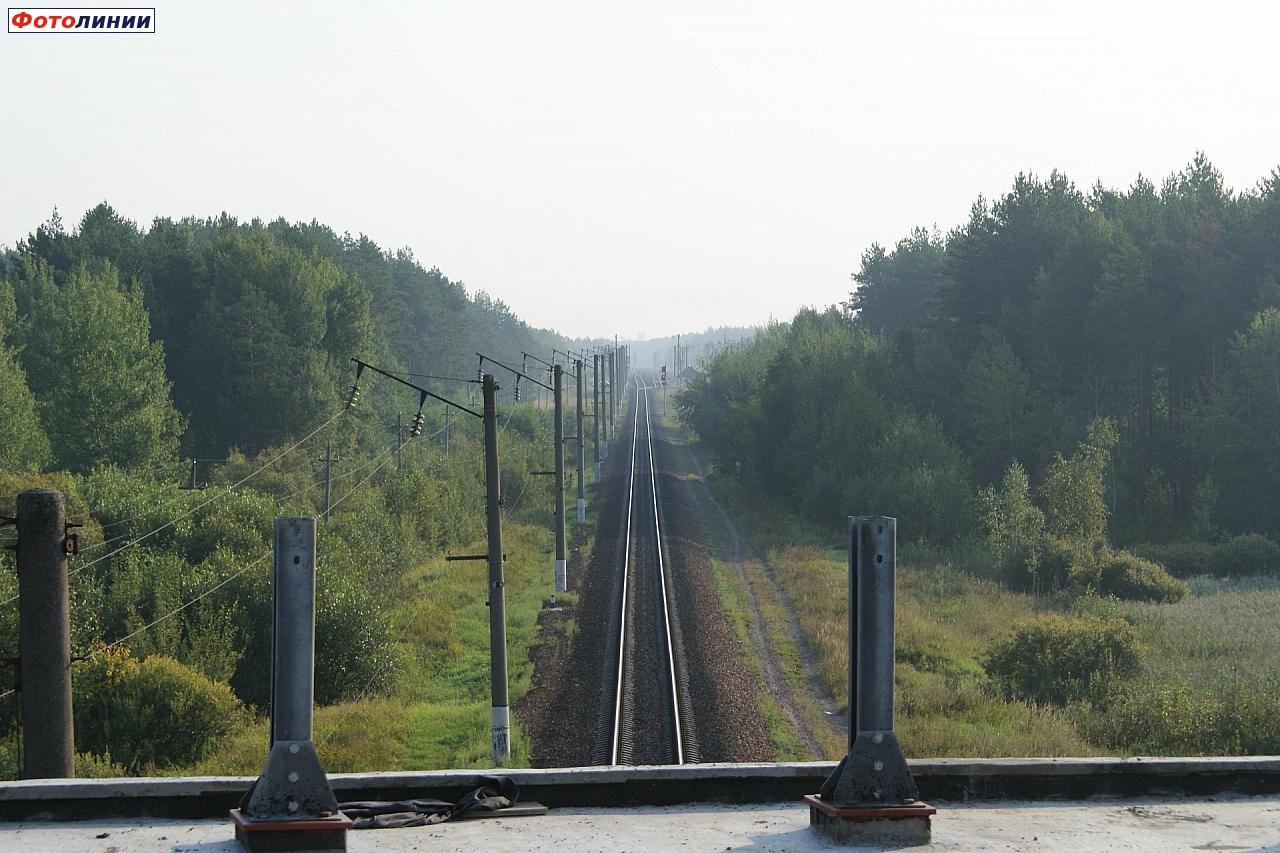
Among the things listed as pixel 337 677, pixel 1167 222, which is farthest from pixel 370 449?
pixel 337 677

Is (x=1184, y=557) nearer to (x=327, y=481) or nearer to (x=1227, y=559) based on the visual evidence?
(x=1227, y=559)

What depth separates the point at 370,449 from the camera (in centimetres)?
7656

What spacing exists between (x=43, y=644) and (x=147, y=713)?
7.81m

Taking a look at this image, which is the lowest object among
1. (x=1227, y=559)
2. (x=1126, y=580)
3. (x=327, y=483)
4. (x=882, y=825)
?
(x=1126, y=580)

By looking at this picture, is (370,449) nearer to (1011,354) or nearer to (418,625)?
(1011,354)

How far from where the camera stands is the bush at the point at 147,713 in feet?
65.8

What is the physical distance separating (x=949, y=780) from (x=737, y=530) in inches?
1717

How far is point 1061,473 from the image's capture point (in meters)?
39.4

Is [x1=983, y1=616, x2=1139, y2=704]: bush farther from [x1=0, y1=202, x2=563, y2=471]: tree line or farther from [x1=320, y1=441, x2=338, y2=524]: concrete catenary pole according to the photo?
[x1=0, y1=202, x2=563, y2=471]: tree line

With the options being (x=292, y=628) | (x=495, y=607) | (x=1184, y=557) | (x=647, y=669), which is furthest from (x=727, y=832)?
(x=1184, y=557)

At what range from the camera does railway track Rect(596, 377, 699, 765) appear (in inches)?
790

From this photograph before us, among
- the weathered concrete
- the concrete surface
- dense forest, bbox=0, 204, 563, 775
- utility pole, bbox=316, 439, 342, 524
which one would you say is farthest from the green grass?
the concrete surface

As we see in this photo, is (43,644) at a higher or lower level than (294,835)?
higher

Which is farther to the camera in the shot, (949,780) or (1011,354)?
(1011,354)
